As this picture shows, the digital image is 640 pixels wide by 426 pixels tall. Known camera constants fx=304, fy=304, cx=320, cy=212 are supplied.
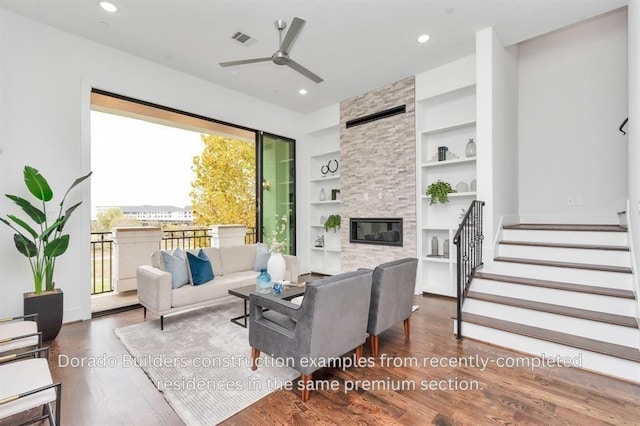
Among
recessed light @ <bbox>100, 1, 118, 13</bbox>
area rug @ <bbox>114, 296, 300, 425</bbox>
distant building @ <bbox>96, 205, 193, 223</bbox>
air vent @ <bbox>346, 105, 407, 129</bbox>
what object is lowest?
area rug @ <bbox>114, 296, 300, 425</bbox>

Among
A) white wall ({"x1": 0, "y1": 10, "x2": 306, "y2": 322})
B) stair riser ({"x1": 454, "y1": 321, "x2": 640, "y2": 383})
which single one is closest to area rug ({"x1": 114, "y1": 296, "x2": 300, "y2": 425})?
white wall ({"x1": 0, "y1": 10, "x2": 306, "y2": 322})

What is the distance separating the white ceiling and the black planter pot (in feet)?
10.2

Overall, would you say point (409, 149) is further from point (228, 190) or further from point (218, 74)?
point (228, 190)

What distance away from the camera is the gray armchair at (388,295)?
2764 mm

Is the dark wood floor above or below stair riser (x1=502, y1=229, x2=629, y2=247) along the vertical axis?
below

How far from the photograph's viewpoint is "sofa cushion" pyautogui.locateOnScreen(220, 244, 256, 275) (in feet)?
14.9

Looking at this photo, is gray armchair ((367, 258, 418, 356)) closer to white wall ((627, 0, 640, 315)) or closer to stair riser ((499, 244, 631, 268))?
stair riser ((499, 244, 631, 268))

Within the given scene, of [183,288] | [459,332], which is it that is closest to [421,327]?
[459,332]

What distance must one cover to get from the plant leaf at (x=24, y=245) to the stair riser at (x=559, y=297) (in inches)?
193

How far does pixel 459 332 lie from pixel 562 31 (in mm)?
4712

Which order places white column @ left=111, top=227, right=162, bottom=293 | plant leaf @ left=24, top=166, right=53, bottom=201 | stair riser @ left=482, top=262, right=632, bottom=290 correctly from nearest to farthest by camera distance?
stair riser @ left=482, top=262, right=632, bottom=290 → plant leaf @ left=24, top=166, right=53, bottom=201 → white column @ left=111, top=227, right=162, bottom=293

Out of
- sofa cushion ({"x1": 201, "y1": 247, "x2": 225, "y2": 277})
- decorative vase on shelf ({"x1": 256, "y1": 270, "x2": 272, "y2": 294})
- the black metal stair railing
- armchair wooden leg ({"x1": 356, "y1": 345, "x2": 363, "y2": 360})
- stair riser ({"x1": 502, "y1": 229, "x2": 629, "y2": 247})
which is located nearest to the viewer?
armchair wooden leg ({"x1": 356, "y1": 345, "x2": 363, "y2": 360})

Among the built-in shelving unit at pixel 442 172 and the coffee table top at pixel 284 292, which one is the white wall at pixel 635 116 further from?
the coffee table top at pixel 284 292

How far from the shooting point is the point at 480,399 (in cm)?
214
